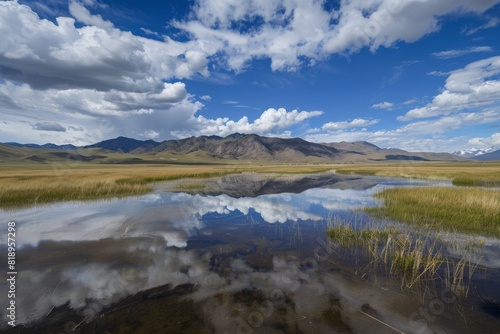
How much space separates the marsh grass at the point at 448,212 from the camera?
17109 millimetres

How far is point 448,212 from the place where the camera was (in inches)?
787

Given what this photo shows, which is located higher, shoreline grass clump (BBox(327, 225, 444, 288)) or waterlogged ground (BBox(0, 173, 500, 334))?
shoreline grass clump (BBox(327, 225, 444, 288))

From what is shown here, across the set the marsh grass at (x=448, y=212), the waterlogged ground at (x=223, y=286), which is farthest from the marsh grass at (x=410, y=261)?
the marsh grass at (x=448, y=212)

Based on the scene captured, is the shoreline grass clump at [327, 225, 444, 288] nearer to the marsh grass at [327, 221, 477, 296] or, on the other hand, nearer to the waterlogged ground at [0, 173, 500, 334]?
the marsh grass at [327, 221, 477, 296]

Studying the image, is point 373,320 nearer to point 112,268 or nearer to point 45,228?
Result: point 112,268

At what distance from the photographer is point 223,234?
16094 mm

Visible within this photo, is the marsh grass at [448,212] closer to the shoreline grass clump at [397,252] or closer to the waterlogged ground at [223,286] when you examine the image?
the waterlogged ground at [223,286]

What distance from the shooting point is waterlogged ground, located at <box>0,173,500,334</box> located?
7352 millimetres

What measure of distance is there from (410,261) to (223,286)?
7.91 m

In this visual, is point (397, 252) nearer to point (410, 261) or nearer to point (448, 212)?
point (410, 261)

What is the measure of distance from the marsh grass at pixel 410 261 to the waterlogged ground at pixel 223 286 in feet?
1.25

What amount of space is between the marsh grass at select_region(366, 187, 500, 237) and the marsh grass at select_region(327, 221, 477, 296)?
418 centimetres

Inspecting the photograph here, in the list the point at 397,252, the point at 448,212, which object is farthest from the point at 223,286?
the point at 448,212

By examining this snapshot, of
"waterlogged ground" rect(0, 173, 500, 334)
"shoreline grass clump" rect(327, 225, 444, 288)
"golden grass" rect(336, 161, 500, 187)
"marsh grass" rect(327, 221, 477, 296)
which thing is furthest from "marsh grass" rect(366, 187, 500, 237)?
"golden grass" rect(336, 161, 500, 187)
